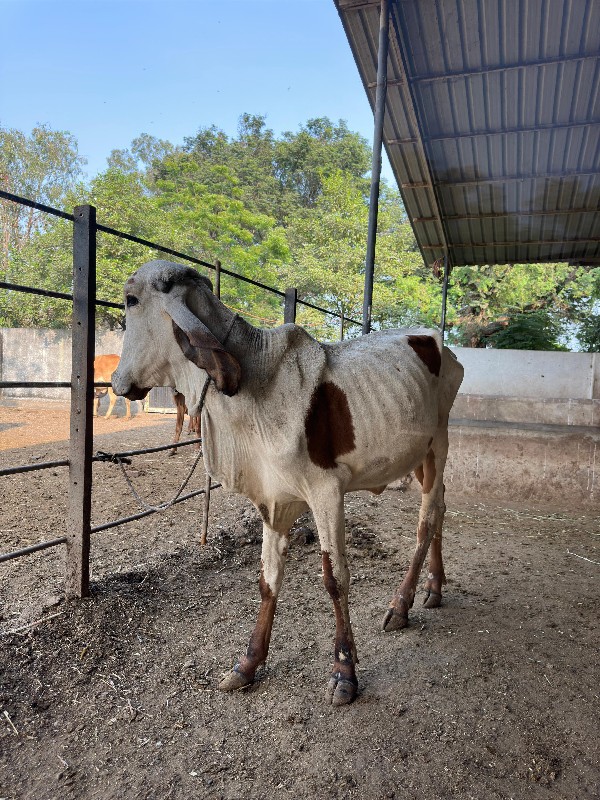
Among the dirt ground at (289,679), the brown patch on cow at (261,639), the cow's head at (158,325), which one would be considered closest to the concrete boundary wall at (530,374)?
the dirt ground at (289,679)

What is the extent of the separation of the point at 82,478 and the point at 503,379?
299 inches

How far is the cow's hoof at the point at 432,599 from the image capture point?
3205 mm

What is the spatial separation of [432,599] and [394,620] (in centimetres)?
40

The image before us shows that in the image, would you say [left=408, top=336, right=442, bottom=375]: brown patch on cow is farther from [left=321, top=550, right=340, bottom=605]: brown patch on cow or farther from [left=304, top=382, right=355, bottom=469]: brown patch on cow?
[left=321, top=550, right=340, bottom=605]: brown patch on cow

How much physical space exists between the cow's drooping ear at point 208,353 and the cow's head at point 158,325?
0.09ft

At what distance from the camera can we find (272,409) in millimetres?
2244

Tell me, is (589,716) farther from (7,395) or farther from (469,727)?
(7,395)

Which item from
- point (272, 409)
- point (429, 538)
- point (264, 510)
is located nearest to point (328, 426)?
point (272, 409)

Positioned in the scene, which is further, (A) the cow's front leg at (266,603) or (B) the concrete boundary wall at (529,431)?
(B) the concrete boundary wall at (529,431)

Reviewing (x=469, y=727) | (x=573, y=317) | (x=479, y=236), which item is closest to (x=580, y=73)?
(x=479, y=236)

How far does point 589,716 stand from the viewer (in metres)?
2.19

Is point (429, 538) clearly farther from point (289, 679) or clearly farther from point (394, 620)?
point (289, 679)

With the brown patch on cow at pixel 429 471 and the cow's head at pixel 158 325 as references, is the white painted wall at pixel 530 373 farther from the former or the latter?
the cow's head at pixel 158 325


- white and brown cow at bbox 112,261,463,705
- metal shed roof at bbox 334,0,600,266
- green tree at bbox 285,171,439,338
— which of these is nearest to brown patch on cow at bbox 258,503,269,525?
white and brown cow at bbox 112,261,463,705
